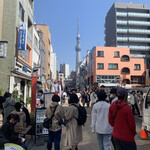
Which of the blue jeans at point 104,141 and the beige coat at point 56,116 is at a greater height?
the beige coat at point 56,116

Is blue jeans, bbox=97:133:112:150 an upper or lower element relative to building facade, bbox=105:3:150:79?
lower

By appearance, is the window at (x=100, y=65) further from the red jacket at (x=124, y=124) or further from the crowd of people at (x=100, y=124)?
the red jacket at (x=124, y=124)

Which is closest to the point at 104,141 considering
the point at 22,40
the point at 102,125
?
the point at 102,125

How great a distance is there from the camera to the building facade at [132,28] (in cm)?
5028

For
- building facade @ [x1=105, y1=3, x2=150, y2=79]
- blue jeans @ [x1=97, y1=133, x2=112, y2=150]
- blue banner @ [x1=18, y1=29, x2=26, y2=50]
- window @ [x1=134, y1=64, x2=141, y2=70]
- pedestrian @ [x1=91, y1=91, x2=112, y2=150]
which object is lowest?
blue jeans @ [x1=97, y1=133, x2=112, y2=150]

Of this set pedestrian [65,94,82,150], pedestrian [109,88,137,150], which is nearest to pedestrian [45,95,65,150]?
pedestrian [65,94,82,150]

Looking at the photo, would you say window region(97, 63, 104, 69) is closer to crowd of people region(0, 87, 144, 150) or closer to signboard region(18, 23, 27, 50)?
signboard region(18, 23, 27, 50)

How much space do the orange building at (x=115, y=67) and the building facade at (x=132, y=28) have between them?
8458 mm

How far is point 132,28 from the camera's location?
2016 inches

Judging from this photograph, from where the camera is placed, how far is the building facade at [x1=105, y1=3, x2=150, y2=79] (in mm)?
50281

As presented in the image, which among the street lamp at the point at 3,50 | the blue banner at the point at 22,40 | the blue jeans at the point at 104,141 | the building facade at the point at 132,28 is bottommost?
the blue jeans at the point at 104,141

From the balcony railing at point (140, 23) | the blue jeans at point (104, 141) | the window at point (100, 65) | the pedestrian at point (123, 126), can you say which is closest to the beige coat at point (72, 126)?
the blue jeans at point (104, 141)

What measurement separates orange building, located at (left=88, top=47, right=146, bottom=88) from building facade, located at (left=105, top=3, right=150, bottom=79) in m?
8.46

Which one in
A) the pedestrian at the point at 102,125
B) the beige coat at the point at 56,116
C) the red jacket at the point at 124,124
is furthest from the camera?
the beige coat at the point at 56,116
